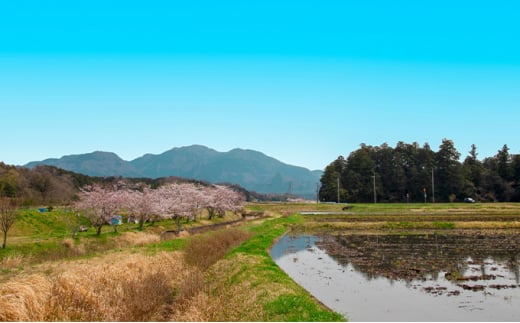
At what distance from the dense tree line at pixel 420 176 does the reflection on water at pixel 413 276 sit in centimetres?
6231

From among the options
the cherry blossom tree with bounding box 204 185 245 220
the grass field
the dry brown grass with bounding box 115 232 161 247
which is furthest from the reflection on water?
the cherry blossom tree with bounding box 204 185 245 220

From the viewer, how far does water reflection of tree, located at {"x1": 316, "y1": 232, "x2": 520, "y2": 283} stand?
21.1 metres

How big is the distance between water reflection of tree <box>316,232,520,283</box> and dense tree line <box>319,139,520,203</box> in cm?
5954

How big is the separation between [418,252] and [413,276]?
824 cm

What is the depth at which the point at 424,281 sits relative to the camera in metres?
18.4

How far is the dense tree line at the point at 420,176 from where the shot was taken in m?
90.7

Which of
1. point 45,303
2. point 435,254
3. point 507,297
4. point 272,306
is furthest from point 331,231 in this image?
point 45,303

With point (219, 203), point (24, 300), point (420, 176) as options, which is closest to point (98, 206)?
point (219, 203)

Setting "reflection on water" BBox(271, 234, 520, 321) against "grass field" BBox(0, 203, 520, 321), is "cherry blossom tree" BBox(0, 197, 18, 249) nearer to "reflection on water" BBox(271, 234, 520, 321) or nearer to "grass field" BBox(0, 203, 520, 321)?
"grass field" BBox(0, 203, 520, 321)

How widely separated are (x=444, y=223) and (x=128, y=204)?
114 feet

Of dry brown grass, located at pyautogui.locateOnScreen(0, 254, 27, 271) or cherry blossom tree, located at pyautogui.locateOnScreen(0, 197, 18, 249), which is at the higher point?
cherry blossom tree, located at pyautogui.locateOnScreen(0, 197, 18, 249)

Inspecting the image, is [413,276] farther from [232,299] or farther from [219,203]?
[219,203]

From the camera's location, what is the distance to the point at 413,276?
1945cm

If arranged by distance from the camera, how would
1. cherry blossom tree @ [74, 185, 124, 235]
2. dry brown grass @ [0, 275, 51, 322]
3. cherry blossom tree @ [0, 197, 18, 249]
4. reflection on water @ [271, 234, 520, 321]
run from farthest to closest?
cherry blossom tree @ [74, 185, 124, 235]
cherry blossom tree @ [0, 197, 18, 249]
reflection on water @ [271, 234, 520, 321]
dry brown grass @ [0, 275, 51, 322]
